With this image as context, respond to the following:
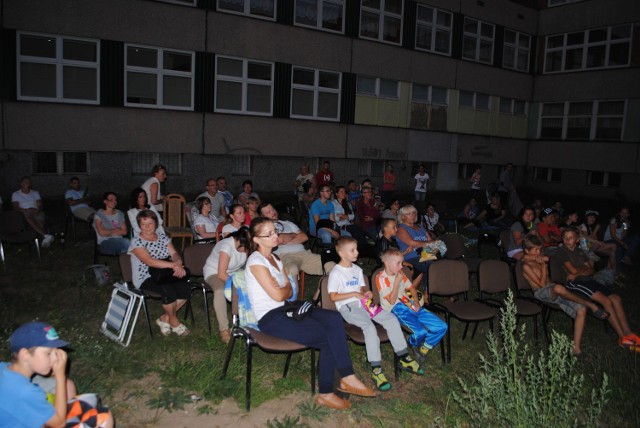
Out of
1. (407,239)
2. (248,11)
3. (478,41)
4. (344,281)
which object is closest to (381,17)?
(248,11)

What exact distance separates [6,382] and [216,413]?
174 centimetres

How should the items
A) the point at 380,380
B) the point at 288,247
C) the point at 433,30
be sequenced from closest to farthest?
the point at 380,380, the point at 288,247, the point at 433,30

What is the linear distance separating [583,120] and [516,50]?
14.0ft

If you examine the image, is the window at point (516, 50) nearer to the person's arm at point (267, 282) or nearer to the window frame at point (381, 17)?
the window frame at point (381, 17)

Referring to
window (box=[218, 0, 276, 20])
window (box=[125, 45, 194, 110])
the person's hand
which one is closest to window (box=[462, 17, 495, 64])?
window (box=[218, 0, 276, 20])

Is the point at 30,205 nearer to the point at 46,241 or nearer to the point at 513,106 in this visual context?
the point at 46,241

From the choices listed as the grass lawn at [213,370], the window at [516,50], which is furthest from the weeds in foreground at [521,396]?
the window at [516,50]

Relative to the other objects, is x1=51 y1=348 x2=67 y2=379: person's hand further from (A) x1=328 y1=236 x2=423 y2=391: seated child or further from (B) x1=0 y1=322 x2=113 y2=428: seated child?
(A) x1=328 y1=236 x2=423 y2=391: seated child

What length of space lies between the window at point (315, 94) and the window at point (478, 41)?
6757 mm

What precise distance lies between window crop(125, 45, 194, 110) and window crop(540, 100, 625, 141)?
16.5 meters

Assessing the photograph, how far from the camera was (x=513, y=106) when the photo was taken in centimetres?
2327

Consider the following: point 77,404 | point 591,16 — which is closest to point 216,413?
point 77,404

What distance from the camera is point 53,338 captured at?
111 inches

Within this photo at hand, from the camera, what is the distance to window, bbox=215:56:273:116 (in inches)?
617
